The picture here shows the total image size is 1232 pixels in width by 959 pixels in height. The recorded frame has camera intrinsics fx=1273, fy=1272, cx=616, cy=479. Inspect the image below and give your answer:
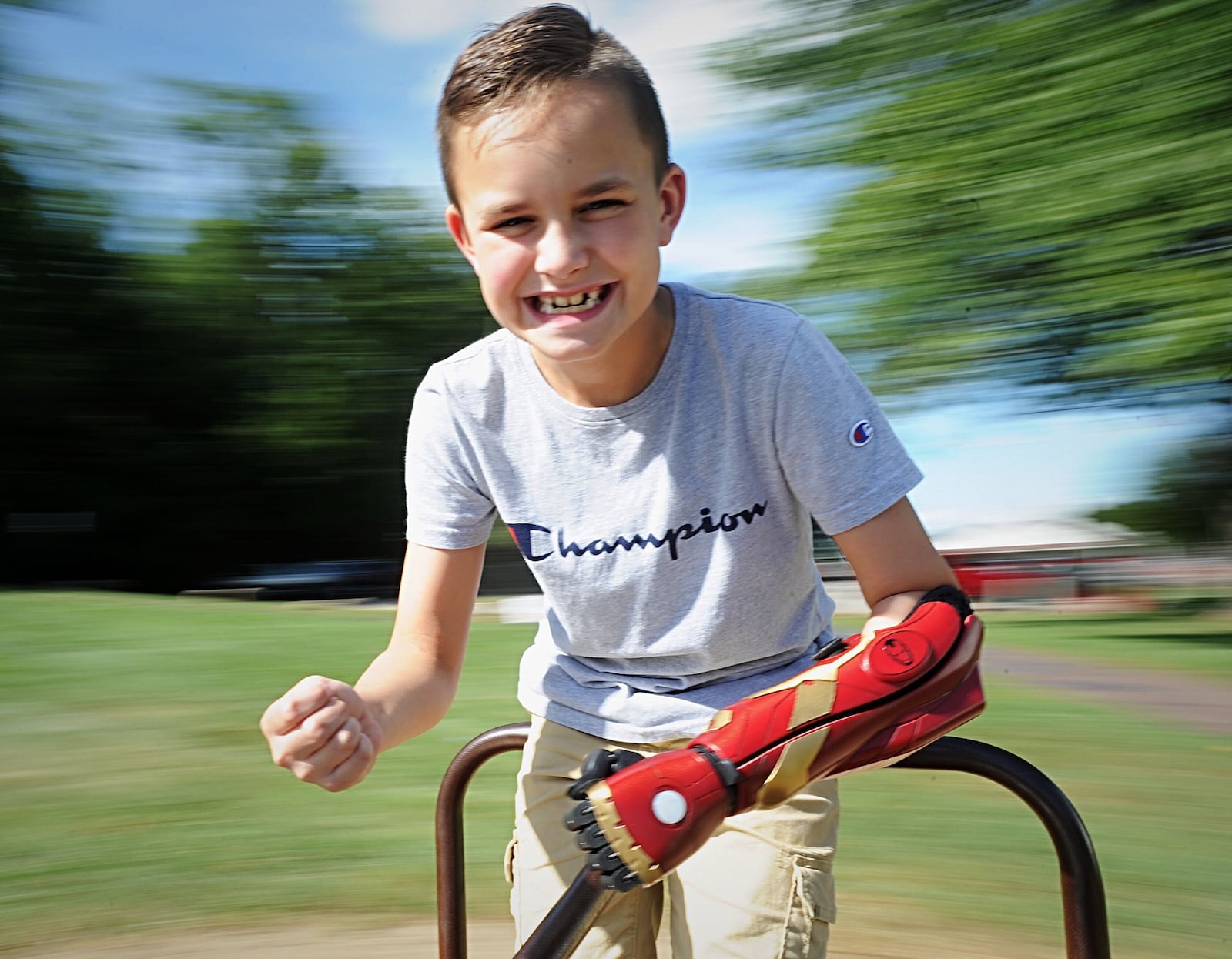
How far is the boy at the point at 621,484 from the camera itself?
1.38 m

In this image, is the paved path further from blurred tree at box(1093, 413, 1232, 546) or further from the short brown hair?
the short brown hair

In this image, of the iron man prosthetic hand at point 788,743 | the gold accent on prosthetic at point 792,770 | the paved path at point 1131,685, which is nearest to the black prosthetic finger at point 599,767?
the iron man prosthetic hand at point 788,743

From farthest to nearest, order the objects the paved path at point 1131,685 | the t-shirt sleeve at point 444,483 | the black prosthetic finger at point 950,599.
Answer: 1. the paved path at point 1131,685
2. the t-shirt sleeve at point 444,483
3. the black prosthetic finger at point 950,599

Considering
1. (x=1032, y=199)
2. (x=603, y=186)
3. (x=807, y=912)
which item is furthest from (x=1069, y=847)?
(x=1032, y=199)

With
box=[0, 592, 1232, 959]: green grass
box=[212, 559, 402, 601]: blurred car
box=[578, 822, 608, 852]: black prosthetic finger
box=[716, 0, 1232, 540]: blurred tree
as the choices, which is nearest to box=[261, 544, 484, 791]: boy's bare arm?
box=[578, 822, 608, 852]: black prosthetic finger

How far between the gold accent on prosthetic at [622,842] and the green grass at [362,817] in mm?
1848

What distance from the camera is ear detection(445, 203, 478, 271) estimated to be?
1485mm

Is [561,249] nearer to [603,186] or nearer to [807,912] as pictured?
[603,186]

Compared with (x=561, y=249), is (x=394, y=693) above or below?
below

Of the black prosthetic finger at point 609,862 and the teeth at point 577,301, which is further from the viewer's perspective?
the teeth at point 577,301

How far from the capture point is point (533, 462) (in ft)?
5.17

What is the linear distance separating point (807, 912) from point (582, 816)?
53cm

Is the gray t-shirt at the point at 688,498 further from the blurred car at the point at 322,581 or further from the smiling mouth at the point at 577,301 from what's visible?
the blurred car at the point at 322,581

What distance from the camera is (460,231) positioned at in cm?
154
